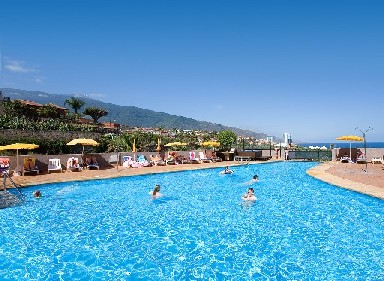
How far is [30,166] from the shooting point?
18.4 meters

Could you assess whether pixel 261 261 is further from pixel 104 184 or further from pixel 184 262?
pixel 104 184

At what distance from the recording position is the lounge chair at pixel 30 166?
713 inches

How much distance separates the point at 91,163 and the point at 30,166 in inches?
164

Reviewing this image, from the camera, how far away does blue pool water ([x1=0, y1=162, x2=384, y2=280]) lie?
23.5ft

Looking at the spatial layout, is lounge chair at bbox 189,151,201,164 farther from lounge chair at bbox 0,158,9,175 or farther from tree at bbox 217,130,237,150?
lounge chair at bbox 0,158,9,175

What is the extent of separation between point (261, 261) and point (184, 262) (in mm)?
1793

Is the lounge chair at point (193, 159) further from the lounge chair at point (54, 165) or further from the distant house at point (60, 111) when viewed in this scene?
the distant house at point (60, 111)

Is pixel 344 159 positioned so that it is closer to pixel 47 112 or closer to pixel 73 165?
pixel 73 165

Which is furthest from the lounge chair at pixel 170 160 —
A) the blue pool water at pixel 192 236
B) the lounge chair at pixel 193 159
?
the blue pool water at pixel 192 236

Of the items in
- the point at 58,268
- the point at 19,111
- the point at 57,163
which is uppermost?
the point at 19,111

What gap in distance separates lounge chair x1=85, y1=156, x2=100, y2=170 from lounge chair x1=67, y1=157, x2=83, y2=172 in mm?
823

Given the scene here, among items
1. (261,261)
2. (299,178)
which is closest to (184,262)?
(261,261)

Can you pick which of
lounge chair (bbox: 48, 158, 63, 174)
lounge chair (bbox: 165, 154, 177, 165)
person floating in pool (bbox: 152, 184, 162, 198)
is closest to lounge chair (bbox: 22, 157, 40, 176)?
lounge chair (bbox: 48, 158, 63, 174)

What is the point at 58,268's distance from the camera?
7.24 metres
